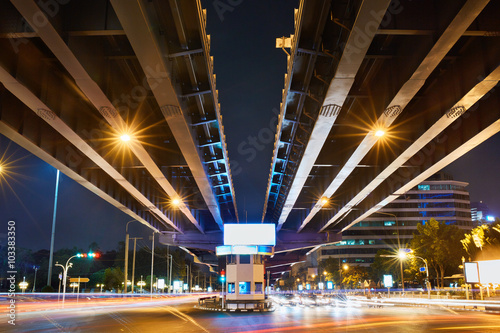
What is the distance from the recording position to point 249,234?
39031mm

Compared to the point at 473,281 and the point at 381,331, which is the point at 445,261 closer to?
the point at 473,281

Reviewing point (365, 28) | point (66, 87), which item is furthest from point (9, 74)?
point (365, 28)

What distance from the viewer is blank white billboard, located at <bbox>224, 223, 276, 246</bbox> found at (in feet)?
128

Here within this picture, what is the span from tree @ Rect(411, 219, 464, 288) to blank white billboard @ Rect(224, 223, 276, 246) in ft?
116

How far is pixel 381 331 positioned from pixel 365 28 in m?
11.7

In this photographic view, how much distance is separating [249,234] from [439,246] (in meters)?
37.4

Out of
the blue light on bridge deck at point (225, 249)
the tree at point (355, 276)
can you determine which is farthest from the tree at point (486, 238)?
the tree at point (355, 276)

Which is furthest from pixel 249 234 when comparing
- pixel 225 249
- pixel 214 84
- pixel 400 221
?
pixel 400 221

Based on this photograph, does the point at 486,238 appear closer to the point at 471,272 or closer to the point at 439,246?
the point at 471,272

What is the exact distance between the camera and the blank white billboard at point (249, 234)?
128ft

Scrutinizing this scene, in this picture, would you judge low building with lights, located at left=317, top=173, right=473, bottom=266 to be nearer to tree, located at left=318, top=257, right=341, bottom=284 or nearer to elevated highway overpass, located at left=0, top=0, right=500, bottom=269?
tree, located at left=318, top=257, right=341, bottom=284

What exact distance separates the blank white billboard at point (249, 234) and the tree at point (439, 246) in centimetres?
3548

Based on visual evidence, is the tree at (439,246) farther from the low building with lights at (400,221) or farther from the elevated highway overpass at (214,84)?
the low building with lights at (400,221)

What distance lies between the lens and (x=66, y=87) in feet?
49.7
